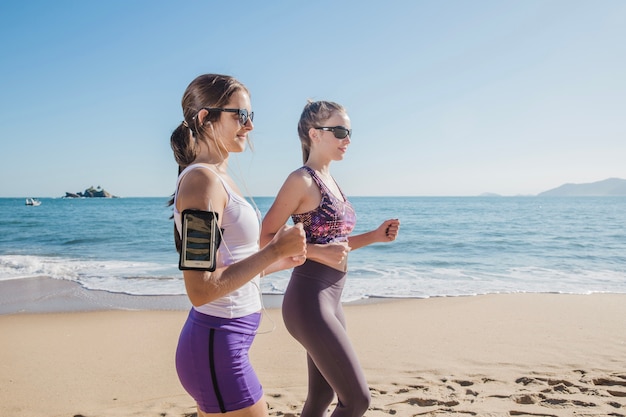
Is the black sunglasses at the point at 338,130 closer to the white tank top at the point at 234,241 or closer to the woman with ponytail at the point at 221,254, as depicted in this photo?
the woman with ponytail at the point at 221,254

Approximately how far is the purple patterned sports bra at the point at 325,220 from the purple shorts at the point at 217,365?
1086 mm

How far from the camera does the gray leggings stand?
241 cm

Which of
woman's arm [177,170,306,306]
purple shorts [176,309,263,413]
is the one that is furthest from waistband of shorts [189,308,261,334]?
woman's arm [177,170,306,306]

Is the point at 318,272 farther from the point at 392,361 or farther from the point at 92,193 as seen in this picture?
the point at 92,193

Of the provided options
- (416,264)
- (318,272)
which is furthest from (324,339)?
(416,264)

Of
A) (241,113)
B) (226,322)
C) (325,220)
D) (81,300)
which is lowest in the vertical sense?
(81,300)

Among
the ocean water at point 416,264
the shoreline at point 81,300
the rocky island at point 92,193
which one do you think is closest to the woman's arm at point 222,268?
the shoreline at point 81,300

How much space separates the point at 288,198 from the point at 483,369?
12.0 feet

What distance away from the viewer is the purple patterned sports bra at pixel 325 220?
279 centimetres

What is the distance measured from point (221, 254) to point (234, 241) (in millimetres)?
68

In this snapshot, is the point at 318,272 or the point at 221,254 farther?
the point at 318,272

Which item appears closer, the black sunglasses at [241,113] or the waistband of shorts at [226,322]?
the waistband of shorts at [226,322]

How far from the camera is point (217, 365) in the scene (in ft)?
5.53

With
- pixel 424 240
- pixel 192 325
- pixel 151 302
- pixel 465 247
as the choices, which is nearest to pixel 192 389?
pixel 192 325
